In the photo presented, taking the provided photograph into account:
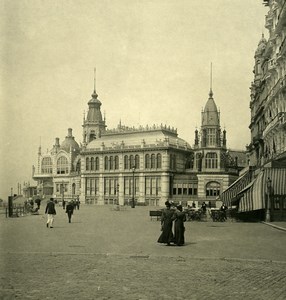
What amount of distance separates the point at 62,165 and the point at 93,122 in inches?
480

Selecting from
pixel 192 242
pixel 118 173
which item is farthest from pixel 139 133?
pixel 192 242

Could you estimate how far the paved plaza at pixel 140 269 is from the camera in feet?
31.1

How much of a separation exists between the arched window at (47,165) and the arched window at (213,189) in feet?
170

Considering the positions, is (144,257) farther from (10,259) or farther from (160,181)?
(160,181)

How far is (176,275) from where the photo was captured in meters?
11.3

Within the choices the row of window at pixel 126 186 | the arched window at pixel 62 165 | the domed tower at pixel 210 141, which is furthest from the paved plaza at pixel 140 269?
the arched window at pixel 62 165

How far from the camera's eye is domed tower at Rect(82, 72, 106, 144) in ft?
334

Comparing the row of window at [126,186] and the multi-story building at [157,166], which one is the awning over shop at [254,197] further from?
the row of window at [126,186]

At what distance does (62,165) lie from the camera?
10606cm

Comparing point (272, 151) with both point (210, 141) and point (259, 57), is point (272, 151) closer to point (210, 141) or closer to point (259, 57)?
point (259, 57)

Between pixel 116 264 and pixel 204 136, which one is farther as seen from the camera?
pixel 204 136

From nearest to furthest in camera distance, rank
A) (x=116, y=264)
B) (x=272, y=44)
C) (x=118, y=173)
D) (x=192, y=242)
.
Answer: (x=116, y=264), (x=192, y=242), (x=272, y=44), (x=118, y=173)

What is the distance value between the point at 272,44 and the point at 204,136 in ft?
115

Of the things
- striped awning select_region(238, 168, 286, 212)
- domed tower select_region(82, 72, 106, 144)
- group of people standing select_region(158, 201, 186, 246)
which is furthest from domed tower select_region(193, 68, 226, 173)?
group of people standing select_region(158, 201, 186, 246)
